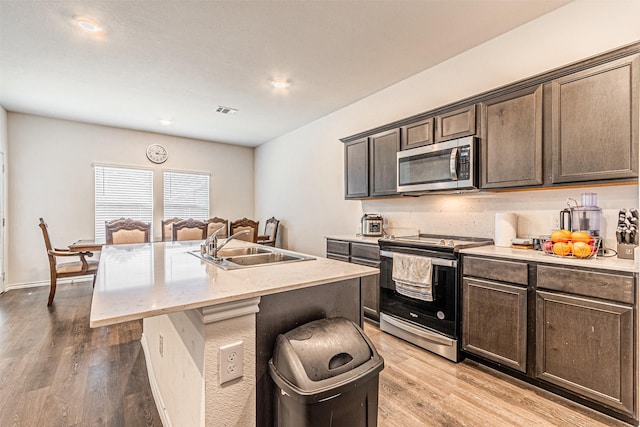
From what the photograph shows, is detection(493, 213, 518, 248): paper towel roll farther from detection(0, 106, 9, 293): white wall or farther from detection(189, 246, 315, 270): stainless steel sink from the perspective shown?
detection(0, 106, 9, 293): white wall

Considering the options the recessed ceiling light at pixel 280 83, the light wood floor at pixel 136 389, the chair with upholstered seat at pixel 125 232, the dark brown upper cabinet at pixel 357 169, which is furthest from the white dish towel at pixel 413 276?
the chair with upholstered seat at pixel 125 232

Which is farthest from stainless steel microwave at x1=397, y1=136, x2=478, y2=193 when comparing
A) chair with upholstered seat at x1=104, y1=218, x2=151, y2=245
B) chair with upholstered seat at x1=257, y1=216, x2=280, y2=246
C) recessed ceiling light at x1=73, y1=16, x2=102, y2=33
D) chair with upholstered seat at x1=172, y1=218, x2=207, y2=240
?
chair with upholstered seat at x1=104, y1=218, x2=151, y2=245

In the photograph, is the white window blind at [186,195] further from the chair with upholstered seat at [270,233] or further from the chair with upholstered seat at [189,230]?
the chair with upholstered seat at [189,230]

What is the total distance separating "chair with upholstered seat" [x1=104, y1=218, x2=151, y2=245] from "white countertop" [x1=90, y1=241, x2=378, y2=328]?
8.71 ft

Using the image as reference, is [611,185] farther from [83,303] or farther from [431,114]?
[83,303]

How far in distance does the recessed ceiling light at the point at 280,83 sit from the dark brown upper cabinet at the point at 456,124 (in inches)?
70.9

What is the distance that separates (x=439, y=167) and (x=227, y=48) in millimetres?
2270

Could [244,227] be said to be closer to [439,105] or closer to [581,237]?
[439,105]

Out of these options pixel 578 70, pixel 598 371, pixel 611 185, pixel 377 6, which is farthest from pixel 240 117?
pixel 598 371

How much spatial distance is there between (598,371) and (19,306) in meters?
5.83

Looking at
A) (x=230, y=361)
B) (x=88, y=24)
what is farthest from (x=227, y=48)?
(x=230, y=361)

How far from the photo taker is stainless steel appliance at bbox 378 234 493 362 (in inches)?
96.0

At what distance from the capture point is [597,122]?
1.92 metres

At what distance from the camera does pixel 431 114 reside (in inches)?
113
